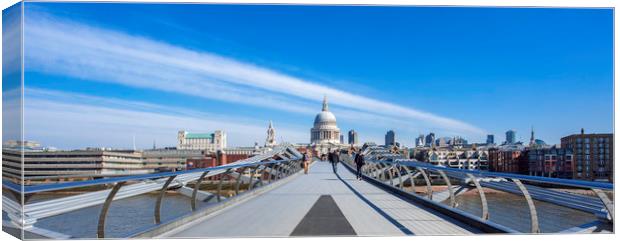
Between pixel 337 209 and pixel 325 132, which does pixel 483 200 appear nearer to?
pixel 337 209

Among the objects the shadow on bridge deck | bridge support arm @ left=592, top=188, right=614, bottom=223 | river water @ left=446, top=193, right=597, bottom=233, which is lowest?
the shadow on bridge deck

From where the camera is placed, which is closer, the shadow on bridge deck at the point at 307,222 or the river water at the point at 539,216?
the river water at the point at 539,216

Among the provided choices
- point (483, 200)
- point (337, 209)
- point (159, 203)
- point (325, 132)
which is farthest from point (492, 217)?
point (325, 132)

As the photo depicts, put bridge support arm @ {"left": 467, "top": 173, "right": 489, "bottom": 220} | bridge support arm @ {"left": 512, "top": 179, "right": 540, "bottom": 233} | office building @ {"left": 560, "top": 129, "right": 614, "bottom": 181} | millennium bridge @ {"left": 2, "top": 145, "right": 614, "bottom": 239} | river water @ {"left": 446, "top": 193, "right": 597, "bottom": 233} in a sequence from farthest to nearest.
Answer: office building @ {"left": 560, "top": 129, "right": 614, "bottom": 181}, bridge support arm @ {"left": 467, "top": 173, "right": 489, "bottom": 220}, river water @ {"left": 446, "top": 193, "right": 597, "bottom": 233}, bridge support arm @ {"left": 512, "top": 179, "right": 540, "bottom": 233}, millennium bridge @ {"left": 2, "top": 145, "right": 614, "bottom": 239}

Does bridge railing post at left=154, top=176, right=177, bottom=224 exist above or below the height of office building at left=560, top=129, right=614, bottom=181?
below

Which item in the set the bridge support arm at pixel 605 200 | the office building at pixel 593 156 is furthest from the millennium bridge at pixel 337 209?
the office building at pixel 593 156

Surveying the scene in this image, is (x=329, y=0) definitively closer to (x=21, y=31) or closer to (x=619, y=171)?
(x=21, y=31)

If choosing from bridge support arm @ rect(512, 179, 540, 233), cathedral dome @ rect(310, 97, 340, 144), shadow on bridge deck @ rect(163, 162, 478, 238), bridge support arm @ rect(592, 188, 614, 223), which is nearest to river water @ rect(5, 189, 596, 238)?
bridge support arm @ rect(512, 179, 540, 233)

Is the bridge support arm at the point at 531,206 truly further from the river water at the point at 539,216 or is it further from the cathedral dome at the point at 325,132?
the cathedral dome at the point at 325,132

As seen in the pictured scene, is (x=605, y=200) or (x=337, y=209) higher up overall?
(x=605, y=200)

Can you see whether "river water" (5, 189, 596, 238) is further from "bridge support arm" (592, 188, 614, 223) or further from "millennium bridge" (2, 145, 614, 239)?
"bridge support arm" (592, 188, 614, 223)

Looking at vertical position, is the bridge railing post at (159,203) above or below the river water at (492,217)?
above

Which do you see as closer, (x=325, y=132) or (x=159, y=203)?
(x=159, y=203)
